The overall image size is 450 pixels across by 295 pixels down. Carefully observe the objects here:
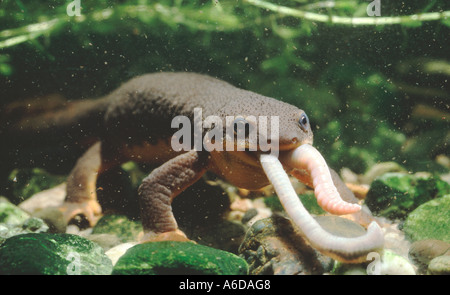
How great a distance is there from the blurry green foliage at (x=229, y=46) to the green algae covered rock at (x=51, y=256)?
1754mm

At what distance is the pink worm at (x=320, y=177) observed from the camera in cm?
182

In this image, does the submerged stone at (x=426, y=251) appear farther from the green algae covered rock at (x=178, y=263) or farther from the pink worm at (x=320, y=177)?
the green algae covered rock at (x=178, y=263)

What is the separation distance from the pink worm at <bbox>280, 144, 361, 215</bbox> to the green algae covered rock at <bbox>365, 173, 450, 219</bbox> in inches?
49.6

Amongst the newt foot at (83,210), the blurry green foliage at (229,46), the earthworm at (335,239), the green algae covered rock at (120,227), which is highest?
the blurry green foliage at (229,46)

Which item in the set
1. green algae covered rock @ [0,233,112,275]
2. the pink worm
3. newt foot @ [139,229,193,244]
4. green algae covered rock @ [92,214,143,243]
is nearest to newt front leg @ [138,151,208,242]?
newt foot @ [139,229,193,244]

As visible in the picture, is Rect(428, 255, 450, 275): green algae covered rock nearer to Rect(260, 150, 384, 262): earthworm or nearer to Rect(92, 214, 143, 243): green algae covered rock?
Rect(260, 150, 384, 262): earthworm

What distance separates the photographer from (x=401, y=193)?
9.99 ft

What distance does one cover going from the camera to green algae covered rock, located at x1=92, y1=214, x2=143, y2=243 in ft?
9.53

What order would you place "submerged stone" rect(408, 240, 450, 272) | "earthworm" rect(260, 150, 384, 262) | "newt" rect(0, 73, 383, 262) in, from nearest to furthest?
"earthworm" rect(260, 150, 384, 262) < "newt" rect(0, 73, 383, 262) < "submerged stone" rect(408, 240, 450, 272)

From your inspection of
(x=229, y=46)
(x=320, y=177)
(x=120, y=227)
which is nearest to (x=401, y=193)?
(x=320, y=177)

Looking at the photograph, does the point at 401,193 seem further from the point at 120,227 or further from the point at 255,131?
the point at 120,227

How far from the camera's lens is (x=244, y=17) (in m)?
3.45

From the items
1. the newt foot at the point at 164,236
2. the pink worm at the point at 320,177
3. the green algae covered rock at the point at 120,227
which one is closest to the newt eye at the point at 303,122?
the pink worm at the point at 320,177

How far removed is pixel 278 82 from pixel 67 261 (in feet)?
9.33
